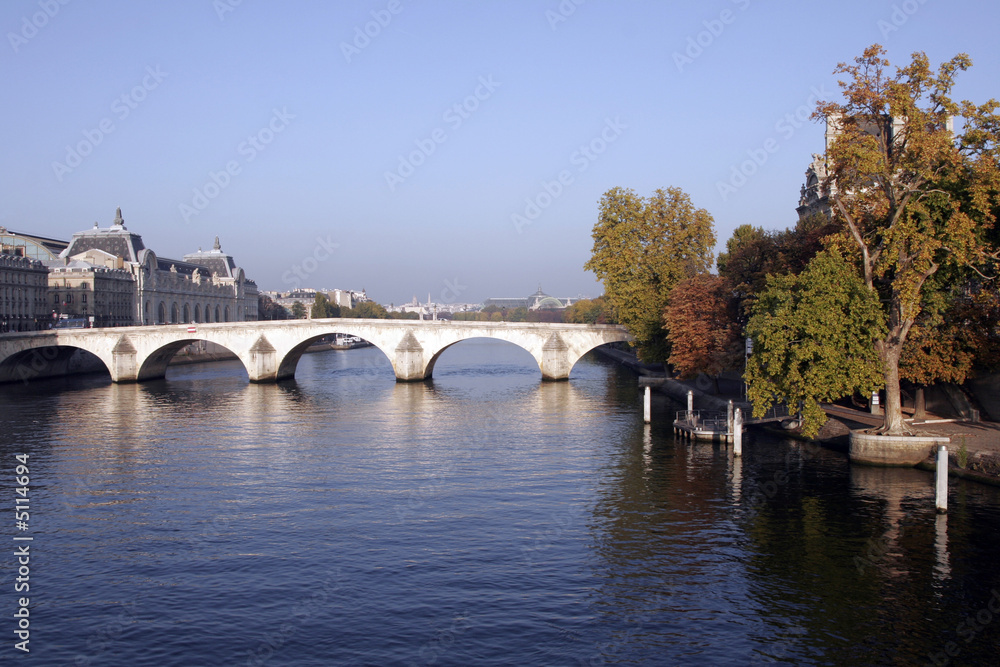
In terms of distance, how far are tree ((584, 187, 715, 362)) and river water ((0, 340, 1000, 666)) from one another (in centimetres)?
2510

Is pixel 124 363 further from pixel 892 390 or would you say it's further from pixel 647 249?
pixel 892 390

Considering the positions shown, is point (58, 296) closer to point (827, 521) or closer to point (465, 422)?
point (465, 422)

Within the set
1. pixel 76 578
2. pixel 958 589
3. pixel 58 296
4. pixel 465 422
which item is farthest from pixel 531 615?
pixel 58 296

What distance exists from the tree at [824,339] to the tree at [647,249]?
29900 mm

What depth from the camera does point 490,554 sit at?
925 inches

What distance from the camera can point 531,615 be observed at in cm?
1939

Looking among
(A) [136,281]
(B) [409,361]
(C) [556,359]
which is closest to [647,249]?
(C) [556,359]

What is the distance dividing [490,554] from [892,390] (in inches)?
760

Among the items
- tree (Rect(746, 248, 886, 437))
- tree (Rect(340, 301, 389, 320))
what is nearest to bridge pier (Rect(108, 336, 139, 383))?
tree (Rect(746, 248, 886, 437))

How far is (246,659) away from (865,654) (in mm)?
12744

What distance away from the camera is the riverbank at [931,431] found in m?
29.7

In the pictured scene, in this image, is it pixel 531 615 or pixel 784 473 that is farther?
pixel 784 473

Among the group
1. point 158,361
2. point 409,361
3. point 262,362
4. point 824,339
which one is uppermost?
point 824,339

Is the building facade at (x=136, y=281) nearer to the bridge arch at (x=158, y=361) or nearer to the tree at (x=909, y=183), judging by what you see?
the bridge arch at (x=158, y=361)
